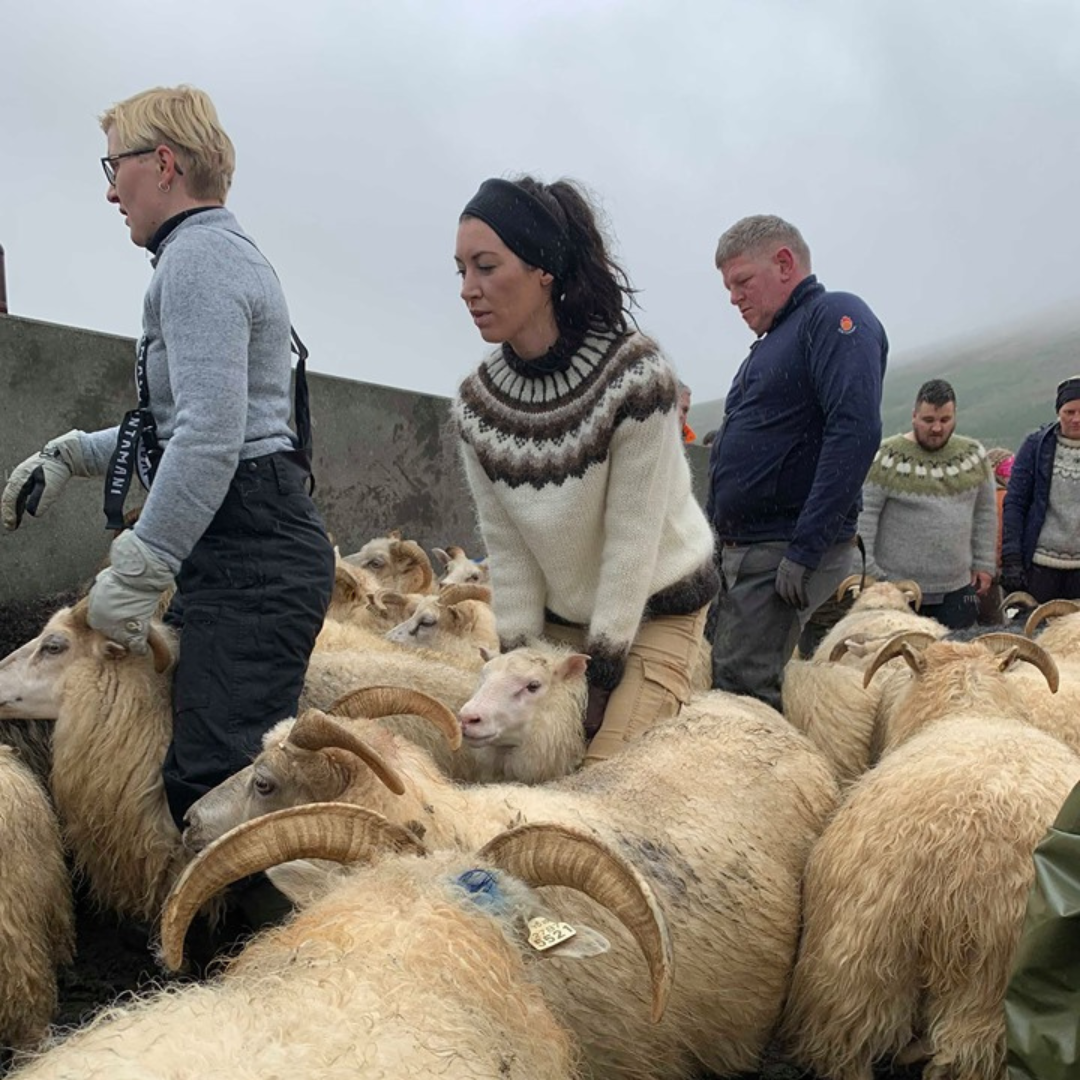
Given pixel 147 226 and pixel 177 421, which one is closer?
pixel 177 421

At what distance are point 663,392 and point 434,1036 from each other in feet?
6.38

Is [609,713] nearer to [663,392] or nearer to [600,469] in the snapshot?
[600,469]

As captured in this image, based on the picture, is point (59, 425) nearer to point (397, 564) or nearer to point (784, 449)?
point (397, 564)

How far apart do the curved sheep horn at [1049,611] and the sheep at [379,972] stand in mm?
4391

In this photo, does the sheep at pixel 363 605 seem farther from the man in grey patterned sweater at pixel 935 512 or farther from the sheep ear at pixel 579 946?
the sheep ear at pixel 579 946

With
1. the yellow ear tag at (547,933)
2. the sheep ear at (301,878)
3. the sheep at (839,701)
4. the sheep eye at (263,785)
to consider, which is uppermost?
the sheep eye at (263,785)

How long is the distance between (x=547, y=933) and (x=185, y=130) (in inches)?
87.2

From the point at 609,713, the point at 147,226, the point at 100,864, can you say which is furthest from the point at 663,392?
the point at 100,864

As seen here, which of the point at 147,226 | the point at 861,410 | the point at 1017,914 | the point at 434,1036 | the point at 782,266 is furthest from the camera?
the point at 782,266

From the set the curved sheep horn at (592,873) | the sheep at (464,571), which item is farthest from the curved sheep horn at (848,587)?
the curved sheep horn at (592,873)

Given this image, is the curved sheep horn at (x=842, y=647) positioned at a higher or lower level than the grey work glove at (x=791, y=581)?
lower

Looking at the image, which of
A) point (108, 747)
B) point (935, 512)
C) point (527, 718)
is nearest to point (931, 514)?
point (935, 512)

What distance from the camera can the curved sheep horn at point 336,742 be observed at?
2168mm

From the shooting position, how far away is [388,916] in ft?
5.22
